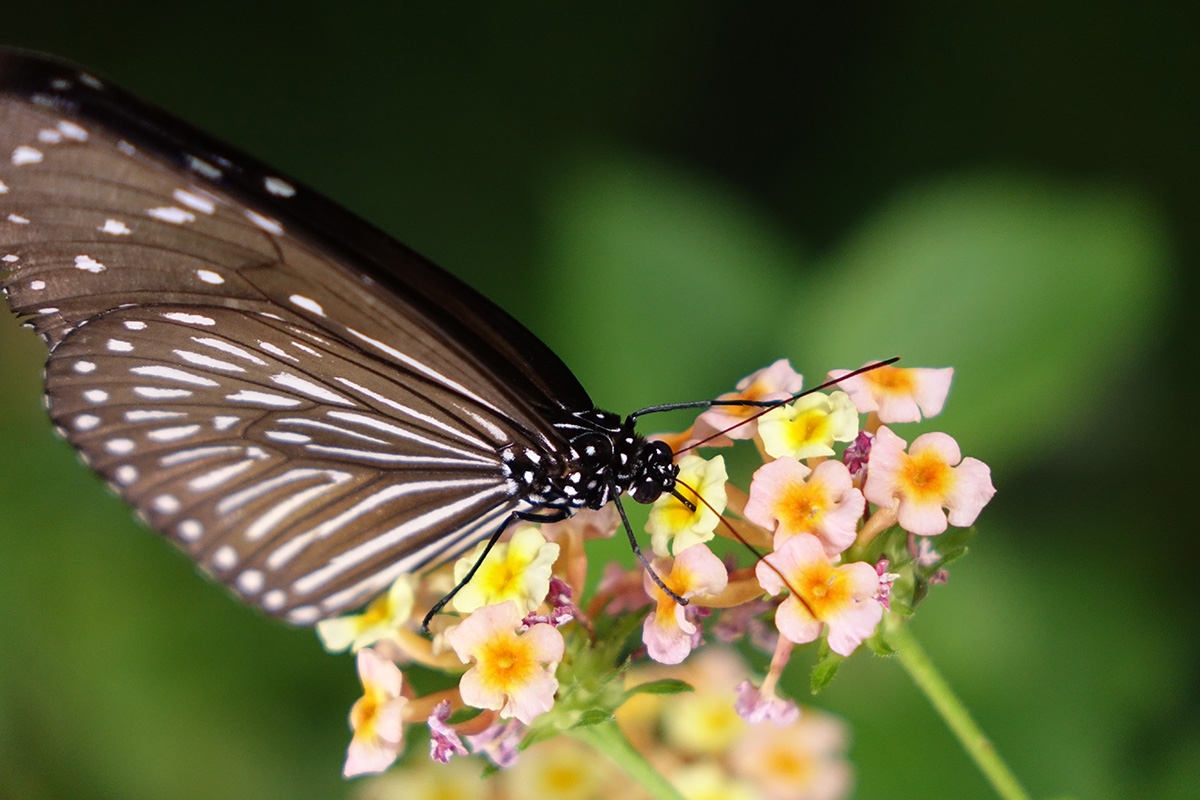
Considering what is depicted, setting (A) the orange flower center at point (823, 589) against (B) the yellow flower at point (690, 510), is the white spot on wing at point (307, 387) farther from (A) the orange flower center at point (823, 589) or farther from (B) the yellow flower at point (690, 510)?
(A) the orange flower center at point (823, 589)

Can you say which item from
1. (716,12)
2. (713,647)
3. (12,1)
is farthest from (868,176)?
(12,1)

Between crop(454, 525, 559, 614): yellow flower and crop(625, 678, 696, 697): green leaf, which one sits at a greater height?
crop(454, 525, 559, 614): yellow flower

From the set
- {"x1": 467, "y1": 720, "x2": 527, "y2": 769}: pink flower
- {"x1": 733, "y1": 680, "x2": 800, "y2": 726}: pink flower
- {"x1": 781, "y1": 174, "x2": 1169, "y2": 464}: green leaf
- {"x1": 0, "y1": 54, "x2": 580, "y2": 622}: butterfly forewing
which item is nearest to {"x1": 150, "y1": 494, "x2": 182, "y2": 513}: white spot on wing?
{"x1": 0, "y1": 54, "x2": 580, "y2": 622}: butterfly forewing

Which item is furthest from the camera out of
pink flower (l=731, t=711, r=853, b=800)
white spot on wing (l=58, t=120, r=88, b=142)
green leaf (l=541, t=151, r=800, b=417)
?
green leaf (l=541, t=151, r=800, b=417)

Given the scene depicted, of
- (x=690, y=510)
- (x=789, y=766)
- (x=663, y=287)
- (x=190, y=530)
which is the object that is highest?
(x=190, y=530)

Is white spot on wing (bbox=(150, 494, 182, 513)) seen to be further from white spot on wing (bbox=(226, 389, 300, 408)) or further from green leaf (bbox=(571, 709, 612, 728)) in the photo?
green leaf (bbox=(571, 709, 612, 728))

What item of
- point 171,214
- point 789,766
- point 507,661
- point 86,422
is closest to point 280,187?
point 171,214

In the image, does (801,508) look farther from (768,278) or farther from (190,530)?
(768,278)
